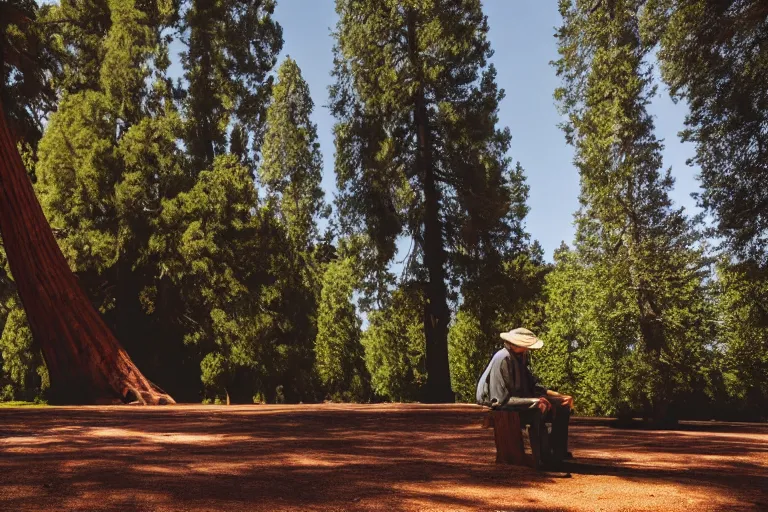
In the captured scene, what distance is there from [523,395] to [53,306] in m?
11.9

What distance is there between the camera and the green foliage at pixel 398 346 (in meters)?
23.3

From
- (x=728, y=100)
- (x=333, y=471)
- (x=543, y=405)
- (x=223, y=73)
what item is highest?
(x=223, y=73)

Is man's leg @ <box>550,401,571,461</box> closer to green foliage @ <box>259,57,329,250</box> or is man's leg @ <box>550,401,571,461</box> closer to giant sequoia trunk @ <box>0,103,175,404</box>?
giant sequoia trunk @ <box>0,103,175,404</box>

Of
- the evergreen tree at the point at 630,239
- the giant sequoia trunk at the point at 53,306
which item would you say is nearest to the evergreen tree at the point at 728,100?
the evergreen tree at the point at 630,239

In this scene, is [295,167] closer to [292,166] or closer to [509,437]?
[292,166]

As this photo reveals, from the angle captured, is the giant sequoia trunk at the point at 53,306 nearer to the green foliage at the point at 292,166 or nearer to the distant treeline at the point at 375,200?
the distant treeline at the point at 375,200

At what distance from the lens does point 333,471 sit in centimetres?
669

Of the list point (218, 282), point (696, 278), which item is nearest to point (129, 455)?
point (218, 282)

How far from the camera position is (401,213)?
909 inches

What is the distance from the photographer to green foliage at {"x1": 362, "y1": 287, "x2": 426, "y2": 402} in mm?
23328

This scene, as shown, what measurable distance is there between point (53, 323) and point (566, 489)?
42.2 feet

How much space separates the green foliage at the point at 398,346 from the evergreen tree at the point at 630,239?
643 centimetres

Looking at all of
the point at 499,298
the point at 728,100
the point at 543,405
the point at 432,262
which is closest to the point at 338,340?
the point at 499,298

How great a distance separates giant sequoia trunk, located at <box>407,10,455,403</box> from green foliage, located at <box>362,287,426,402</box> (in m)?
0.68
